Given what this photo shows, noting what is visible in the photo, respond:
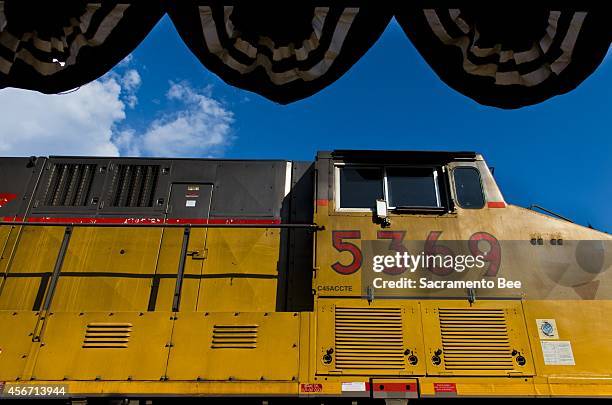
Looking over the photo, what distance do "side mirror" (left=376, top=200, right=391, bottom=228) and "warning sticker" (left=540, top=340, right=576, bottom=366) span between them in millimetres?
2144

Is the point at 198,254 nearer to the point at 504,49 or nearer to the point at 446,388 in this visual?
the point at 446,388

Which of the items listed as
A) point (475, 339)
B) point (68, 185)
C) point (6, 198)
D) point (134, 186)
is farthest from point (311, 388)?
point (6, 198)

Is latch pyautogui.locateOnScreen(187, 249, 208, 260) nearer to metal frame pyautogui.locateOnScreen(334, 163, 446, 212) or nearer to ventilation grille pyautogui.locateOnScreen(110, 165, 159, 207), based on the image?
ventilation grille pyautogui.locateOnScreen(110, 165, 159, 207)

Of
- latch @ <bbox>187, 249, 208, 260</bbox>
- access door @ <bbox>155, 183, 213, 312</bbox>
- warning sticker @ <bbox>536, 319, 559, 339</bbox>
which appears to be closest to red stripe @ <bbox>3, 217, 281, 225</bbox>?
access door @ <bbox>155, 183, 213, 312</bbox>

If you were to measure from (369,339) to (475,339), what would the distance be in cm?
117

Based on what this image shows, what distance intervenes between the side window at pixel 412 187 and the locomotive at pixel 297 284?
0.02m

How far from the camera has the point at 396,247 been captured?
5.45 meters

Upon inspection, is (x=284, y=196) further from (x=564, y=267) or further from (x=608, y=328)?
(x=608, y=328)

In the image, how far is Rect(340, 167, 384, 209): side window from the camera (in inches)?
225

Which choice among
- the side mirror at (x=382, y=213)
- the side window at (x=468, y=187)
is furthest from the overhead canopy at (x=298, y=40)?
the side window at (x=468, y=187)

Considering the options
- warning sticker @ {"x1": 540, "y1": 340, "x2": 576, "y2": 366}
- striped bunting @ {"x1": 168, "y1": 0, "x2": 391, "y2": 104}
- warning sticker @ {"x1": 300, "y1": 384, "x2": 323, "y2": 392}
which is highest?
striped bunting @ {"x1": 168, "y1": 0, "x2": 391, "y2": 104}

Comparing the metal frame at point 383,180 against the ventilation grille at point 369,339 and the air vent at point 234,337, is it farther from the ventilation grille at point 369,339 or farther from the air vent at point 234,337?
the air vent at point 234,337

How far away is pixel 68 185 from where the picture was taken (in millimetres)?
6605

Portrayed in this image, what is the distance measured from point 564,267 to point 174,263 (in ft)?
16.0
